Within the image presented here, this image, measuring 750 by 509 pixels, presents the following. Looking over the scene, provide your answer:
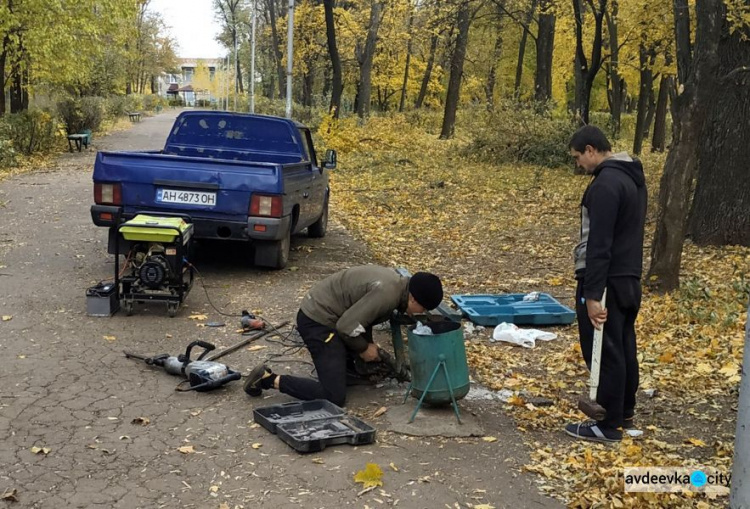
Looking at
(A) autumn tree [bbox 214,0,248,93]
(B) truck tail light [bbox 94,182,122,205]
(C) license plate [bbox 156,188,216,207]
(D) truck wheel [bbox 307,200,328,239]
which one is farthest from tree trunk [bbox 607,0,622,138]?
(A) autumn tree [bbox 214,0,248,93]

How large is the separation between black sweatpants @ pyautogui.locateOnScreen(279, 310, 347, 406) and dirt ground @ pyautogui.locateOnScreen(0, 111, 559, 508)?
0.69 ft

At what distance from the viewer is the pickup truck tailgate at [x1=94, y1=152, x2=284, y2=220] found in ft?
28.4

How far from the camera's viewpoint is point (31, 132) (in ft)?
83.8

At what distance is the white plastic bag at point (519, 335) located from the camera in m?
7.08

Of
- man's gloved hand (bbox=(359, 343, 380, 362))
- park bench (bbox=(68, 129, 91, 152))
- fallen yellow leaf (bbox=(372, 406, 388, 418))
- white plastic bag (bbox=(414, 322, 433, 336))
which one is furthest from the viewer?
park bench (bbox=(68, 129, 91, 152))

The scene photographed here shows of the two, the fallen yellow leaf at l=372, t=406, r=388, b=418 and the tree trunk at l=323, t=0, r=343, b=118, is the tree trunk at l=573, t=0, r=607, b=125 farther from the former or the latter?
the fallen yellow leaf at l=372, t=406, r=388, b=418

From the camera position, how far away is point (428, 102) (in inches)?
2367

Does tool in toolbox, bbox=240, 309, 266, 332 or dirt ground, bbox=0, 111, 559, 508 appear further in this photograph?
tool in toolbox, bbox=240, 309, 266, 332

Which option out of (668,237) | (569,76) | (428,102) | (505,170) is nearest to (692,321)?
(668,237)

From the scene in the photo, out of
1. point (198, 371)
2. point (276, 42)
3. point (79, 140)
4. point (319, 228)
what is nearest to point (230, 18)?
point (276, 42)

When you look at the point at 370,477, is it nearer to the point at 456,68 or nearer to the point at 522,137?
the point at 522,137

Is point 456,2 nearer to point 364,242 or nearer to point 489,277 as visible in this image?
point 364,242

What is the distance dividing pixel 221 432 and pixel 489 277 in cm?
577

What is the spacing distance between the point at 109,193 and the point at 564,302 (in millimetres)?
5204
